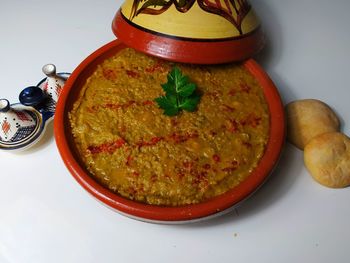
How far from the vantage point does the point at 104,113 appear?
158 cm

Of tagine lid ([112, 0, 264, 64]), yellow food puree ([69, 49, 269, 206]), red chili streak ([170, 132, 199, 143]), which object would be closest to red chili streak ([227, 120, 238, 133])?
yellow food puree ([69, 49, 269, 206])

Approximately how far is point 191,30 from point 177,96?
285 millimetres

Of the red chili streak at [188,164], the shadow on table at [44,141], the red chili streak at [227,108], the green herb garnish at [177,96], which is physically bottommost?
the shadow on table at [44,141]

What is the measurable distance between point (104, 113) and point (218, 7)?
673mm

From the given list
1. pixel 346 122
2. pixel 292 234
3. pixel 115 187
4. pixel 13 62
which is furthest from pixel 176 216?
pixel 13 62

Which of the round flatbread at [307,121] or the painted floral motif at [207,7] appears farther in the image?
the round flatbread at [307,121]

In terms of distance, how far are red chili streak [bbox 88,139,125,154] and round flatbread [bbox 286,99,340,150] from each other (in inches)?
31.3

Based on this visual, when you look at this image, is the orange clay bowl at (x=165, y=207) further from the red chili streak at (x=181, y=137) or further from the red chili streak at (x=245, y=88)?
the red chili streak at (x=181, y=137)

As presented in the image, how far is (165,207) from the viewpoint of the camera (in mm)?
1307

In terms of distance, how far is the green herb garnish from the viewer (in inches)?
61.4

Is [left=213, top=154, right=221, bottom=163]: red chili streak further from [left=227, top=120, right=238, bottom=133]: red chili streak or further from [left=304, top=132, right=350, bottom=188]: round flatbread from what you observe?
[left=304, top=132, right=350, bottom=188]: round flatbread

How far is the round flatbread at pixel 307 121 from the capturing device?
1.64 m

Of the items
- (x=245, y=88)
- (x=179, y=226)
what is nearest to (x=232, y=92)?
(x=245, y=88)

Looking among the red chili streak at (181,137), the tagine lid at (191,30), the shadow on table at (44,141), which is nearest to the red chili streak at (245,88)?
the tagine lid at (191,30)
